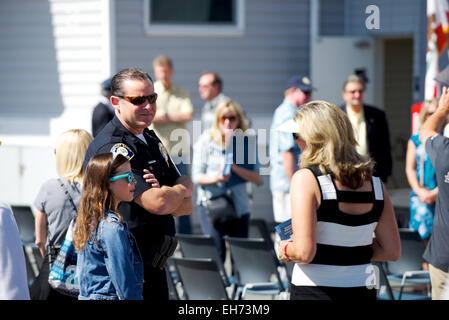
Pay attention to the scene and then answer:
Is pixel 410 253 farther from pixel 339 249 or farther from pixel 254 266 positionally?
pixel 339 249

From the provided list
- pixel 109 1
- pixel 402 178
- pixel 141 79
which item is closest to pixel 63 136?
pixel 141 79

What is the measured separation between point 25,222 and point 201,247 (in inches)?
89.1

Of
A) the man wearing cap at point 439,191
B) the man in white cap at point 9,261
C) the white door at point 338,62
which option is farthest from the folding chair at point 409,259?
the white door at point 338,62

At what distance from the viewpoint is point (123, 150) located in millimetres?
4102

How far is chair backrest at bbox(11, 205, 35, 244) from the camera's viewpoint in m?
8.28

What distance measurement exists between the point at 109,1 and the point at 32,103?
203 centimetres

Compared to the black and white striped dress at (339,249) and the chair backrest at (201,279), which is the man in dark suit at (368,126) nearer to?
the chair backrest at (201,279)

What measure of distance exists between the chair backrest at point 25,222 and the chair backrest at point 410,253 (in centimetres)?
355

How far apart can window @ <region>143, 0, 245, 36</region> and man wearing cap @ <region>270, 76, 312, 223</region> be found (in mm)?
3526

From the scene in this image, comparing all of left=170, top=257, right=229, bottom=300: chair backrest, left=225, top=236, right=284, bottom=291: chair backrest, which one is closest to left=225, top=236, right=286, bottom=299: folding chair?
left=225, top=236, right=284, bottom=291: chair backrest

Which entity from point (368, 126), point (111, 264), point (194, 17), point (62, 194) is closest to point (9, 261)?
point (111, 264)

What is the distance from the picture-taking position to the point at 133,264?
3842mm

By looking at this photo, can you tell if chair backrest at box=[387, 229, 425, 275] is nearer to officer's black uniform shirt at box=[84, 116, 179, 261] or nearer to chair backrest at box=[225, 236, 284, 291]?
chair backrest at box=[225, 236, 284, 291]

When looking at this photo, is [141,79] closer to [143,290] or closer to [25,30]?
[143,290]
